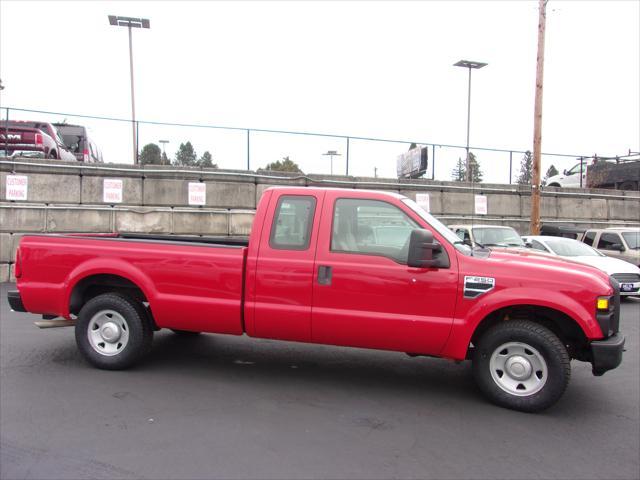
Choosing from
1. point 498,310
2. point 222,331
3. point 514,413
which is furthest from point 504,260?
point 222,331

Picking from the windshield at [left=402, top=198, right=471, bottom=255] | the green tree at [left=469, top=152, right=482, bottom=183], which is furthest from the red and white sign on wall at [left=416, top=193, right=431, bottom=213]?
the windshield at [left=402, top=198, right=471, bottom=255]

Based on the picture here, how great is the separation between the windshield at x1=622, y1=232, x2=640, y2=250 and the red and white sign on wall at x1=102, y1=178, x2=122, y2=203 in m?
13.4

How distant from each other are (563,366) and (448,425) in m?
1.11

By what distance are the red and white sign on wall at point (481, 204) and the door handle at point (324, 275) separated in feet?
48.7

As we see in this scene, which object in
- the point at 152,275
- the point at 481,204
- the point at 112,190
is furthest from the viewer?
the point at 481,204

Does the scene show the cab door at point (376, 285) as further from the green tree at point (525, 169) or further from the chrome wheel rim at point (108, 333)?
the green tree at point (525, 169)

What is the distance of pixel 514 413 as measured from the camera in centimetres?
423

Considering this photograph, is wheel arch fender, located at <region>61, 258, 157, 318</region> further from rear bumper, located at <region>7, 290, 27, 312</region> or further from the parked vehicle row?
the parked vehicle row

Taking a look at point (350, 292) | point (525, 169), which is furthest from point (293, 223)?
point (525, 169)

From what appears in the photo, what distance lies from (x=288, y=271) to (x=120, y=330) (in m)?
1.94

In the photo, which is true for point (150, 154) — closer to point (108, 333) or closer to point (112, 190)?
point (112, 190)

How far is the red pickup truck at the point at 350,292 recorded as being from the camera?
4.19 meters

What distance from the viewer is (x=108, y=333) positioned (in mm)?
5051

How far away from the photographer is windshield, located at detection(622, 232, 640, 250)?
12.2 meters
